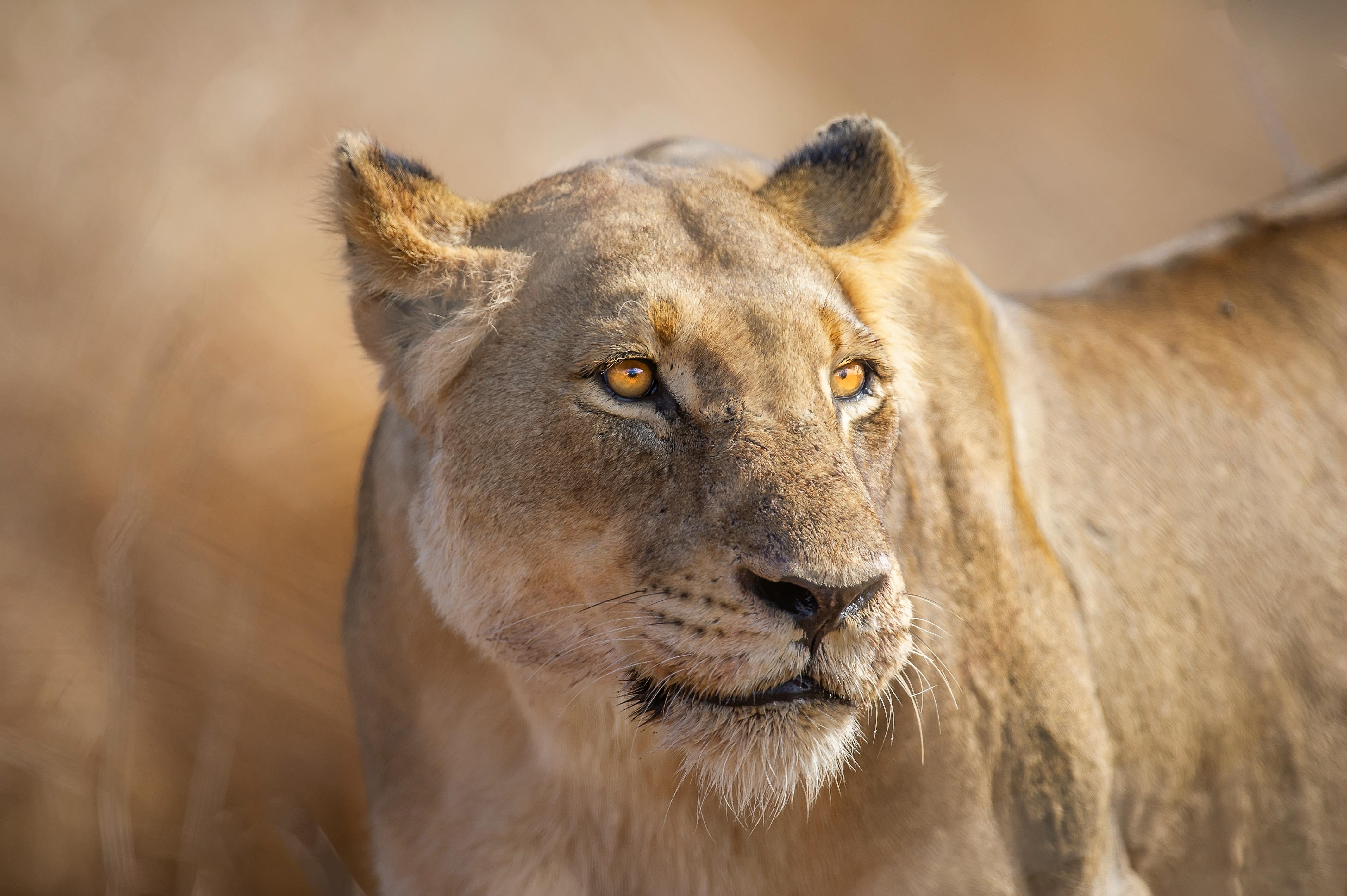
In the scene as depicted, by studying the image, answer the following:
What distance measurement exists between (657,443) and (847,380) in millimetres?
451

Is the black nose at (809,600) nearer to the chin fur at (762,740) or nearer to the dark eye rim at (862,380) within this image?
the chin fur at (762,740)

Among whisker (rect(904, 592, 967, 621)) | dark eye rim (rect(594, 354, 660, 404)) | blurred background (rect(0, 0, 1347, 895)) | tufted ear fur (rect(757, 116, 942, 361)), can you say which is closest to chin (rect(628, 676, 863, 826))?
whisker (rect(904, 592, 967, 621))

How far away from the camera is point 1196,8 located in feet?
31.3

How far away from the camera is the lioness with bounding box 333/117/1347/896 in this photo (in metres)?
2.01

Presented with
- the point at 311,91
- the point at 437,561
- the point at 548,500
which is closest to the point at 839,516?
the point at 548,500

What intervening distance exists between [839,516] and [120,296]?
13.7 ft

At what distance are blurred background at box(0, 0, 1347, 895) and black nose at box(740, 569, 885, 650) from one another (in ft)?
7.21

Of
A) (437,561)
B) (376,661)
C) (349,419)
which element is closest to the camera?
(437,561)

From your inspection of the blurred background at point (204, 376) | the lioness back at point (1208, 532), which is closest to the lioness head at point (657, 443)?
the lioness back at point (1208, 532)

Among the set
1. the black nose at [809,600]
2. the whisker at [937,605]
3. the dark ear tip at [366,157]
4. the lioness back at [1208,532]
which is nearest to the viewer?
the black nose at [809,600]

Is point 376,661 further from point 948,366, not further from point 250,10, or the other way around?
point 250,10

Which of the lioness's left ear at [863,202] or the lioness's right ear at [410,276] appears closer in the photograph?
the lioness's right ear at [410,276]

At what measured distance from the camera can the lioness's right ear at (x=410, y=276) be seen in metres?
2.21

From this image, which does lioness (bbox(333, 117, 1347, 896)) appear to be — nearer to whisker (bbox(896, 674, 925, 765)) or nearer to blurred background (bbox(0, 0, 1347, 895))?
whisker (bbox(896, 674, 925, 765))
